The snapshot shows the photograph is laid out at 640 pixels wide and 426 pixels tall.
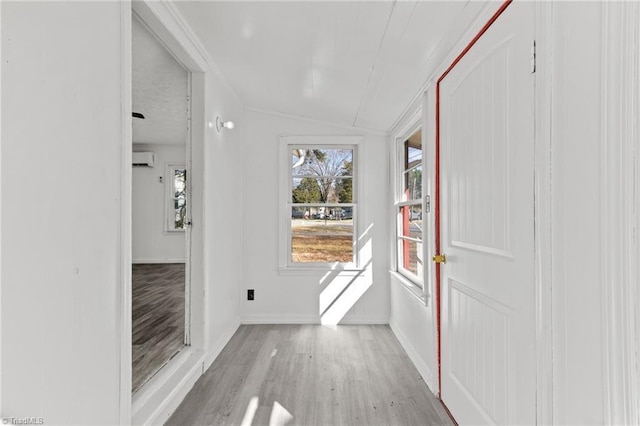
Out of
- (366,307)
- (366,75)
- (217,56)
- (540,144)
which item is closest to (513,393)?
→ (540,144)

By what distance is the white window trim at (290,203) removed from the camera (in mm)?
3607

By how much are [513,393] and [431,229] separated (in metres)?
1.12

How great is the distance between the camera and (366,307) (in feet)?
11.8

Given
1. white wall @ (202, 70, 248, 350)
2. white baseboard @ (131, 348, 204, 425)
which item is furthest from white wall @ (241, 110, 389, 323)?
white baseboard @ (131, 348, 204, 425)

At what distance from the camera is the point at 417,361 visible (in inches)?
98.4

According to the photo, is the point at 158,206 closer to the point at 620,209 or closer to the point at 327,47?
the point at 327,47

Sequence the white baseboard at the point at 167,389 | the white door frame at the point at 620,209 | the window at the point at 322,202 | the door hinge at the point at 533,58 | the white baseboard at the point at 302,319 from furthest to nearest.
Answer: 1. the window at the point at 322,202
2. the white baseboard at the point at 302,319
3. the white baseboard at the point at 167,389
4. the door hinge at the point at 533,58
5. the white door frame at the point at 620,209

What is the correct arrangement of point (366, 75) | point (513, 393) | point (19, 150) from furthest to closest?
point (366, 75), point (513, 393), point (19, 150)

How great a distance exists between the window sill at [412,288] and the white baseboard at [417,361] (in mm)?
426

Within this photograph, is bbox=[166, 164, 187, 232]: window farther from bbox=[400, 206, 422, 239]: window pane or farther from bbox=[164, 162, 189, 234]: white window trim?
bbox=[400, 206, 422, 239]: window pane

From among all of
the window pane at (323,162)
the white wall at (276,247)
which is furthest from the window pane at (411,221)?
the window pane at (323,162)

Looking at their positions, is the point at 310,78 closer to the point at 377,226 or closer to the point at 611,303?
the point at 377,226

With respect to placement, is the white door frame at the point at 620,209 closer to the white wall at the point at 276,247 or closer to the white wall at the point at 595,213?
the white wall at the point at 595,213

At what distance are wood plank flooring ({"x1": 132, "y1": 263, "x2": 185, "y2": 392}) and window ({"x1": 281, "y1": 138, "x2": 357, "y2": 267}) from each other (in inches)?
55.1
